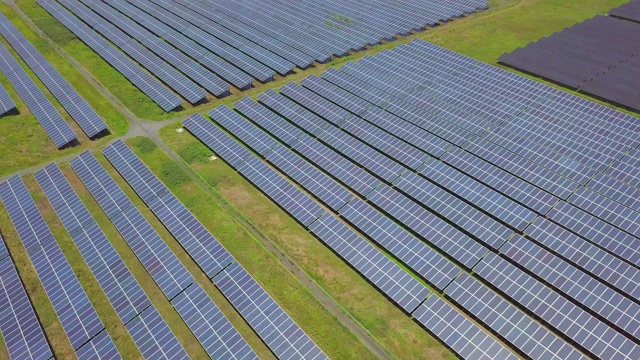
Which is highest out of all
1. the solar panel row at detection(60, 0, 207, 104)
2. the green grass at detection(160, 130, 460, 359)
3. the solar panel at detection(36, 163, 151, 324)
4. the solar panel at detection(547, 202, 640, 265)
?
the solar panel row at detection(60, 0, 207, 104)

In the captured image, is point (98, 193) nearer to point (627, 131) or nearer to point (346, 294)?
point (346, 294)

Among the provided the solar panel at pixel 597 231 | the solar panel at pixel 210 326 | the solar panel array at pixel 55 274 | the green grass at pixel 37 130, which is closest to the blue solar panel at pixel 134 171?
the green grass at pixel 37 130

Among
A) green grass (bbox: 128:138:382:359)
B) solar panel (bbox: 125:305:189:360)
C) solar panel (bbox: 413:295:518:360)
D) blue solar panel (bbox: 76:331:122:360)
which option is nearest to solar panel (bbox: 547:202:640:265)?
solar panel (bbox: 413:295:518:360)

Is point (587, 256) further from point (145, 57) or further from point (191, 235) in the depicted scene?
point (145, 57)

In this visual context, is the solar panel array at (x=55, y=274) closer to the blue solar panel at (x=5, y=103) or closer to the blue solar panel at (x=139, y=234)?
the blue solar panel at (x=139, y=234)

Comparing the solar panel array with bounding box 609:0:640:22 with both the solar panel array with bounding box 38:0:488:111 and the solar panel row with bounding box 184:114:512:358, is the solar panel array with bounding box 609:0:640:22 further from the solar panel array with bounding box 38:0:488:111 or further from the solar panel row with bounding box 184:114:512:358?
the solar panel row with bounding box 184:114:512:358
